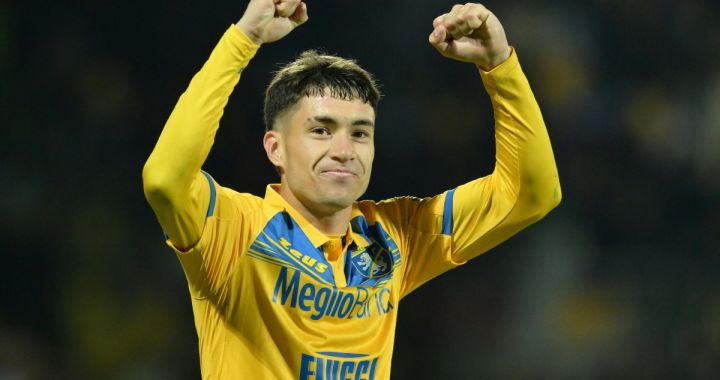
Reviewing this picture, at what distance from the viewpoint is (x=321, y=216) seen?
2377mm

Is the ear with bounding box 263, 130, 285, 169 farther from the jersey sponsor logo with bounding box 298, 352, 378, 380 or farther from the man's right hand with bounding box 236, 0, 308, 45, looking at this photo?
the jersey sponsor logo with bounding box 298, 352, 378, 380

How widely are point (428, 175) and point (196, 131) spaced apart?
92.0 inches

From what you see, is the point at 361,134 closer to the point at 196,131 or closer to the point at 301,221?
the point at 301,221

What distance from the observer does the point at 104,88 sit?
3971 millimetres

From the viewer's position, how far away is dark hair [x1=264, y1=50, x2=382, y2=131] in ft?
7.66

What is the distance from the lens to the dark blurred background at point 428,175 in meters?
3.79

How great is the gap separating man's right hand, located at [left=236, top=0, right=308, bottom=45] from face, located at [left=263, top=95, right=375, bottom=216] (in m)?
0.27

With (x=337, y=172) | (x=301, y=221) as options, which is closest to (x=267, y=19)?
(x=337, y=172)

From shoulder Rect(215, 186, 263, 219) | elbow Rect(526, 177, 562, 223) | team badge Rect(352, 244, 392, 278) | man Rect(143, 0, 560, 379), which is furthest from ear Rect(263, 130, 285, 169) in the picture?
elbow Rect(526, 177, 562, 223)

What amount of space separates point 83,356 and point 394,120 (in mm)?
1784

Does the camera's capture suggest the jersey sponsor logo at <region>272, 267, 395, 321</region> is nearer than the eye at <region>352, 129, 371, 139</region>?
Yes

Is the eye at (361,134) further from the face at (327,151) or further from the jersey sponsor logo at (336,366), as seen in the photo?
the jersey sponsor logo at (336,366)

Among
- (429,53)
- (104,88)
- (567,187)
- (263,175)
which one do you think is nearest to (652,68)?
(567,187)

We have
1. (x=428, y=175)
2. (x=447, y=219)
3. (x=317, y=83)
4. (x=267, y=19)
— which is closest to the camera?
(x=267, y=19)
